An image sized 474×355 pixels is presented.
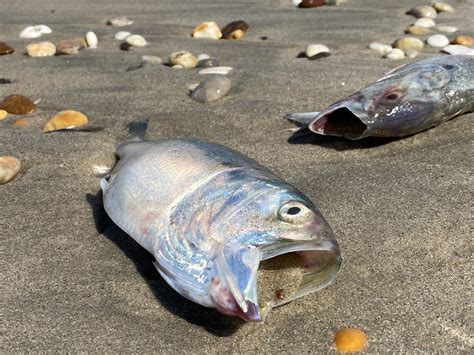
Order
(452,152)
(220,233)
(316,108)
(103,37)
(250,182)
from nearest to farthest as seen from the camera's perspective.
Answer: (220,233) < (250,182) < (452,152) < (316,108) < (103,37)

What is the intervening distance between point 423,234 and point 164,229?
1.22 m

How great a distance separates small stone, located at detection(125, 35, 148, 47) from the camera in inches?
251

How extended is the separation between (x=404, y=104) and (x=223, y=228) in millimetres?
1987

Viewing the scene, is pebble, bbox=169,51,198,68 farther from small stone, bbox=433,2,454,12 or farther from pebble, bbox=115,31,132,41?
small stone, bbox=433,2,454,12

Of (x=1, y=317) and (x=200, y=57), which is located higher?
(x=1, y=317)

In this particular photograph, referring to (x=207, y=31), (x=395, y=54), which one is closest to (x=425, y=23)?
(x=395, y=54)

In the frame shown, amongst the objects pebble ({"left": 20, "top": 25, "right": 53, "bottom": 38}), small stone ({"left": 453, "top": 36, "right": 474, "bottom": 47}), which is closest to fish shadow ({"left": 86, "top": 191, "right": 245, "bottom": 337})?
pebble ({"left": 20, "top": 25, "right": 53, "bottom": 38})

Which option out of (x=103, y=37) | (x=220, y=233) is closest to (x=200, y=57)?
(x=103, y=37)

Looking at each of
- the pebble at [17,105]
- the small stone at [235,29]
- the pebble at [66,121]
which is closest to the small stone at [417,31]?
the small stone at [235,29]

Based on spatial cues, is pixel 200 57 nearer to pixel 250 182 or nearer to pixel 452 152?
pixel 452 152

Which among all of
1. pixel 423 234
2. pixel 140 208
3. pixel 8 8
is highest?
pixel 140 208

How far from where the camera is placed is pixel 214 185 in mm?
2752

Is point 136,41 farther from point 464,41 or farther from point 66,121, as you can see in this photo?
point 464,41

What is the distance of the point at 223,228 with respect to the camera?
251cm
